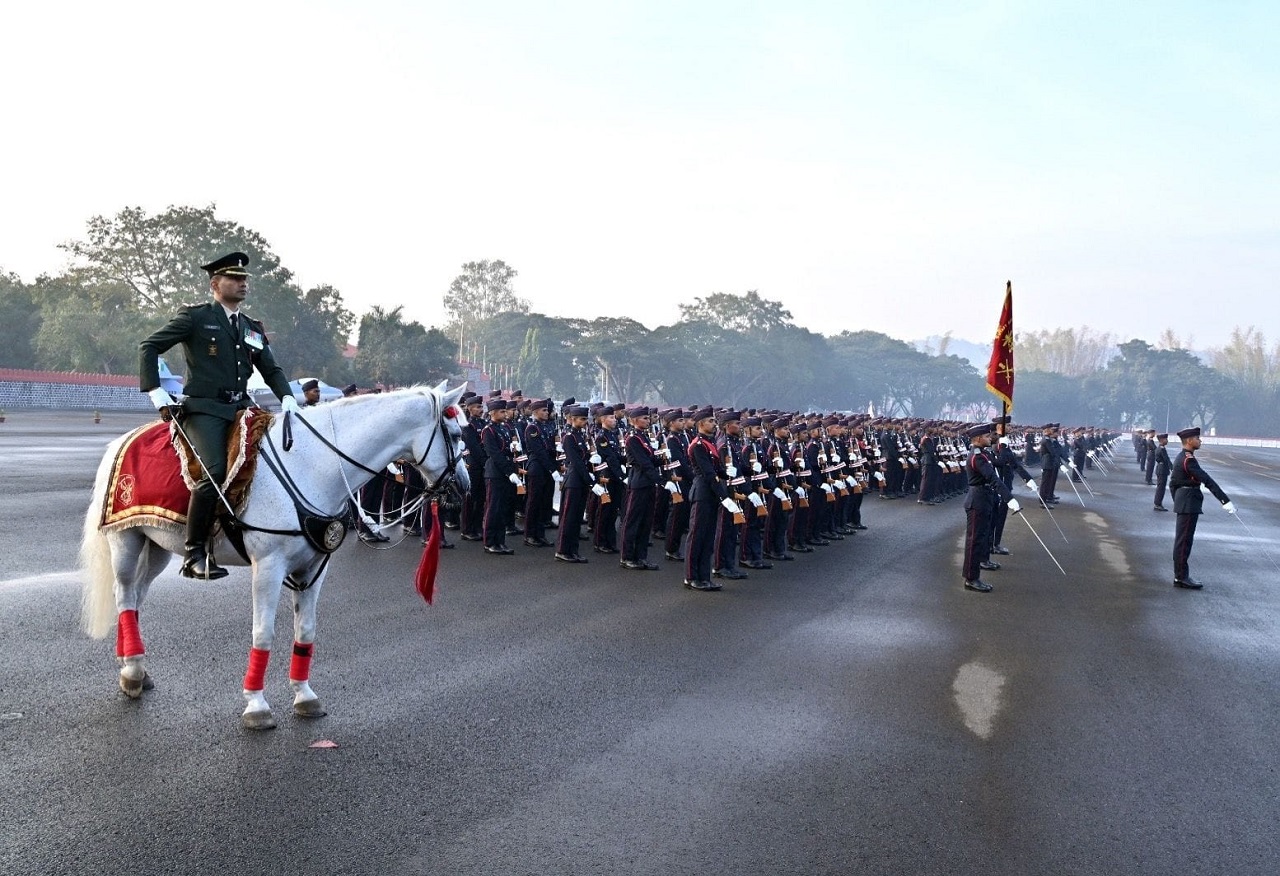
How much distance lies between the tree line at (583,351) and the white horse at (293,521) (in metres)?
39.1

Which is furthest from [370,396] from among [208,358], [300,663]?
[300,663]

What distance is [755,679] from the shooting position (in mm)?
6941

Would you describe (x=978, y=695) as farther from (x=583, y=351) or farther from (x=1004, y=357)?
(x=583, y=351)

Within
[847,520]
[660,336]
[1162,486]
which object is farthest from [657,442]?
[660,336]

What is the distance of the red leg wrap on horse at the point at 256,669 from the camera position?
5359mm

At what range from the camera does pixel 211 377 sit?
5.64 metres

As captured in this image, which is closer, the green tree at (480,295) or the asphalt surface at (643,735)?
the asphalt surface at (643,735)

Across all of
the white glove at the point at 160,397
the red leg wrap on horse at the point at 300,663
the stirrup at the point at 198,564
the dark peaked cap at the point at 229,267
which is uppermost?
the dark peaked cap at the point at 229,267

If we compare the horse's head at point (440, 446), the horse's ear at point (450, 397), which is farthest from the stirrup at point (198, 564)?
the horse's ear at point (450, 397)

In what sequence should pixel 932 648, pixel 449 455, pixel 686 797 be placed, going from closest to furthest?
pixel 686 797
pixel 449 455
pixel 932 648

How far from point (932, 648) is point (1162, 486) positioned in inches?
733

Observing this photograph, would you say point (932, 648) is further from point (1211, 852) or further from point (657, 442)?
point (657, 442)

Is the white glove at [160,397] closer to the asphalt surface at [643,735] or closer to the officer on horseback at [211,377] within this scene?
the officer on horseback at [211,377]

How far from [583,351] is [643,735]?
219 feet
